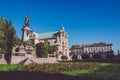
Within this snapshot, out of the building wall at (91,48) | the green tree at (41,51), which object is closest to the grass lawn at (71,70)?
the green tree at (41,51)

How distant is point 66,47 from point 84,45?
4935cm

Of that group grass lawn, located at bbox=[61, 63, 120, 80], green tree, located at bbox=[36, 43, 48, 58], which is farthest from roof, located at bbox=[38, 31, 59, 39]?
grass lawn, located at bbox=[61, 63, 120, 80]

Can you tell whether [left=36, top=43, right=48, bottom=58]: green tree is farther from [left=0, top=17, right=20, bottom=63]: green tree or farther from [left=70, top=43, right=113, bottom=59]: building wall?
[left=70, top=43, right=113, bottom=59]: building wall

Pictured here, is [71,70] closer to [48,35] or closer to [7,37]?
[7,37]

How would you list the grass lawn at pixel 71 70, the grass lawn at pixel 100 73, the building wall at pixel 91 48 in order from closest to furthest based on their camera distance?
the grass lawn at pixel 100 73 → the grass lawn at pixel 71 70 → the building wall at pixel 91 48

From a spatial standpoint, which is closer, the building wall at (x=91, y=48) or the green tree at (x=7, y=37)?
the green tree at (x=7, y=37)

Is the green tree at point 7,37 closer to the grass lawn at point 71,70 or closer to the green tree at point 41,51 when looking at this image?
the green tree at point 41,51

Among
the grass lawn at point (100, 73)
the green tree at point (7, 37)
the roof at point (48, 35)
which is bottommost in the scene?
the grass lawn at point (100, 73)

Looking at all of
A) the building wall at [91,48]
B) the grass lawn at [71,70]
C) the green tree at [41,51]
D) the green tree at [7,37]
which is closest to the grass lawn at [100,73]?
the grass lawn at [71,70]

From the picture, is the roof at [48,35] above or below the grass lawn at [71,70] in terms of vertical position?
above

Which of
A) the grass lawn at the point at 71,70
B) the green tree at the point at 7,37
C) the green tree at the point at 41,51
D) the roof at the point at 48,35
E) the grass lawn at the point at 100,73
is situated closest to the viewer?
the grass lawn at the point at 100,73

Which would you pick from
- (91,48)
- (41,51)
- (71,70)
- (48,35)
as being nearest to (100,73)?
(71,70)

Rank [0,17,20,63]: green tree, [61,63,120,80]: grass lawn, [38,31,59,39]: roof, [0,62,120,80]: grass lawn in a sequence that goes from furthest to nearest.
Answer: [38,31,59,39]: roof < [0,17,20,63]: green tree < [0,62,120,80]: grass lawn < [61,63,120,80]: grass lawn

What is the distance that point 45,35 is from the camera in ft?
368
